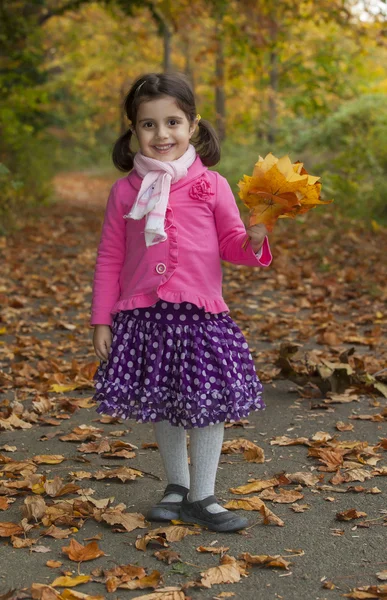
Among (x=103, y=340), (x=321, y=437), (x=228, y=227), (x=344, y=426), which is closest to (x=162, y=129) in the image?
(x=228, y=227)

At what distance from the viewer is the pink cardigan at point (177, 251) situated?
3352mm

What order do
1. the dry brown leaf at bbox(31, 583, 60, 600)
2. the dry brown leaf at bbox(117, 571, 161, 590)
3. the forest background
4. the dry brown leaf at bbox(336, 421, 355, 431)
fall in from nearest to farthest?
the dry brown leaf at bbox(31, 583, 60, 600)
the dry brown leaf at bbox(117, 571, 161, 590)
the dry brown leaf at bbox(336, 421, 355, 431)
the forest background

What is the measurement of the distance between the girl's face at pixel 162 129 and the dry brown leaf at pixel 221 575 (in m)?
1.55

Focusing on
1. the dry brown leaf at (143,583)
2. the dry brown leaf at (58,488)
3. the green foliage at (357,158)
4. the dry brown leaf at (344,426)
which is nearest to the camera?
the dry brown leaf at (143,583)

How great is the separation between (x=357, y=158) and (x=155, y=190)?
36.0ft

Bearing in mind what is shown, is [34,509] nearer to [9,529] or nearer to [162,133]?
[9,529]

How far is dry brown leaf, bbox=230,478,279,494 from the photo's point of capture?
377 cm

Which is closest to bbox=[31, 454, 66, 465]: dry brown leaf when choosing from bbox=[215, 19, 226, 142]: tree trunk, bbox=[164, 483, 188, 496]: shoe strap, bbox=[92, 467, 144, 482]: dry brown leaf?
bbox=[92, 467, 144, 482]: dry brown leaf

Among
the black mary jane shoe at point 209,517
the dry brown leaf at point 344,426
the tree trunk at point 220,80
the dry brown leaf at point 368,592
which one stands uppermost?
the tree trunk at point 220,80

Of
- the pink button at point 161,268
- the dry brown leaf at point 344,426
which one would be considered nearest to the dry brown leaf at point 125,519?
the pink button at point 161,268

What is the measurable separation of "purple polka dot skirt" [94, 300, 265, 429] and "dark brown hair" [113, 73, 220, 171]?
0.66m

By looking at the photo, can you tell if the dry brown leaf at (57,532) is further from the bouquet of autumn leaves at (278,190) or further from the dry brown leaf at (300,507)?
the bouquet of autumn leaves at (278,190)

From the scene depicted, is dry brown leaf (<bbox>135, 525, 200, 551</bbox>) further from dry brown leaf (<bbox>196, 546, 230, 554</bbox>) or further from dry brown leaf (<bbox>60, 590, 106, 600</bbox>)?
dry brown leaf (<bbox>60, 590, 106, 600</bbox>)

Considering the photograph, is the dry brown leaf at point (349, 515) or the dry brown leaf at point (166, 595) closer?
the dry brown leaf at point (166, 595)
